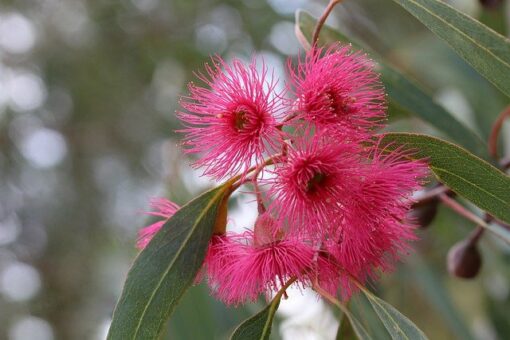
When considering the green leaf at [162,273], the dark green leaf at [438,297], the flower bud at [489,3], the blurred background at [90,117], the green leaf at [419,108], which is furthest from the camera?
the blurred background at [90,117]

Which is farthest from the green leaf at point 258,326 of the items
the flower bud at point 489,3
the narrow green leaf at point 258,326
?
the flower bud at point 489,3

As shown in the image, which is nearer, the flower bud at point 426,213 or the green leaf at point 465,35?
the green leaf at point 465,35

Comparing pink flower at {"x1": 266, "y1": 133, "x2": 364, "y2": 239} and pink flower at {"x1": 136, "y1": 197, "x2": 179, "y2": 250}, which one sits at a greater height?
pink flower at {"x1": 136, "y1": 197, "x2": 179, "y2": 250}

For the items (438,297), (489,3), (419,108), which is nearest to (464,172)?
(419,108)

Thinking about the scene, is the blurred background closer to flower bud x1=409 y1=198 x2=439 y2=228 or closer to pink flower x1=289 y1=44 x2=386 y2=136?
flower bud x1=409 y1=198 x2=439 y2=228

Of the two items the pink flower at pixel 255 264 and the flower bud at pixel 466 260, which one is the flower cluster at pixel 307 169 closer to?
the pink flower at pixel 255 264

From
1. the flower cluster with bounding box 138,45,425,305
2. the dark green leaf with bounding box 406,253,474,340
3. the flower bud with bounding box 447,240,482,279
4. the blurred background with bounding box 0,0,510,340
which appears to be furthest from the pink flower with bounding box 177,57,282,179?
the blurred background with bounding box 0,0,510,340
